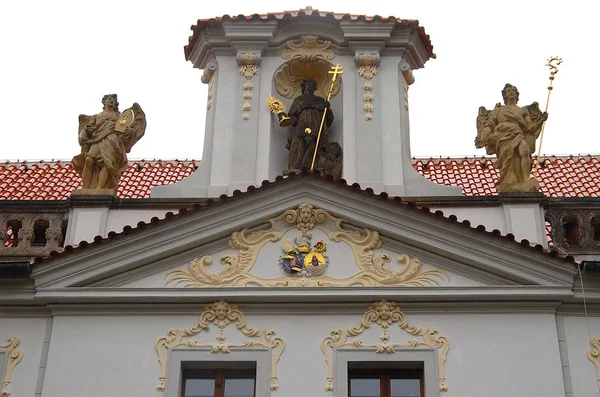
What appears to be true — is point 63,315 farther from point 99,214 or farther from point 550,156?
point 550,156

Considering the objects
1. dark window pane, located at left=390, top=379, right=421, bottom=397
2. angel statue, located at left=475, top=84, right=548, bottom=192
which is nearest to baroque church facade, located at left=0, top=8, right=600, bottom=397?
dark window pane, located at left=390, top=379, right=421, bottom=397

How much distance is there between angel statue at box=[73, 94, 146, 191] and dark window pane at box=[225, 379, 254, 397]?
356 cm

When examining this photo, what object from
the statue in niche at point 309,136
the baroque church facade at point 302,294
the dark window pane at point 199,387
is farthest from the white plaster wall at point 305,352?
the statue in niche at point 309,136

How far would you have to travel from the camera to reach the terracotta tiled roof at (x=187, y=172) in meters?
19.7

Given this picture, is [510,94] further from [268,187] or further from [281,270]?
[281,270]

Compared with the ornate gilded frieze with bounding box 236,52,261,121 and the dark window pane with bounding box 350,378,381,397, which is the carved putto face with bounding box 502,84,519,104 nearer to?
the ornate gilded frieze with bounding box 236,52,261,121

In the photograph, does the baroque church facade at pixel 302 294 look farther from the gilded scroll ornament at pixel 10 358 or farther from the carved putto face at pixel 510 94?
the carved putto face at pixel 510 94

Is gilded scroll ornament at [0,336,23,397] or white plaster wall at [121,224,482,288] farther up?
white plaster wall at [121,224,482,288]

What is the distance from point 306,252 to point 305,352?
1333 mm

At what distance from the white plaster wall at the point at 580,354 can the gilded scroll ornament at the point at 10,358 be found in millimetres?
6356

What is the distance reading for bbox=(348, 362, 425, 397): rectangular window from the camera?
13789mm

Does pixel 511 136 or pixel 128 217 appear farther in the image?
pixel 511 136

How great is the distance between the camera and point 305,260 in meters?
14.6

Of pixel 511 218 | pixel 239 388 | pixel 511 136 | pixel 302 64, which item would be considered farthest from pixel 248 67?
pixel 239 388
